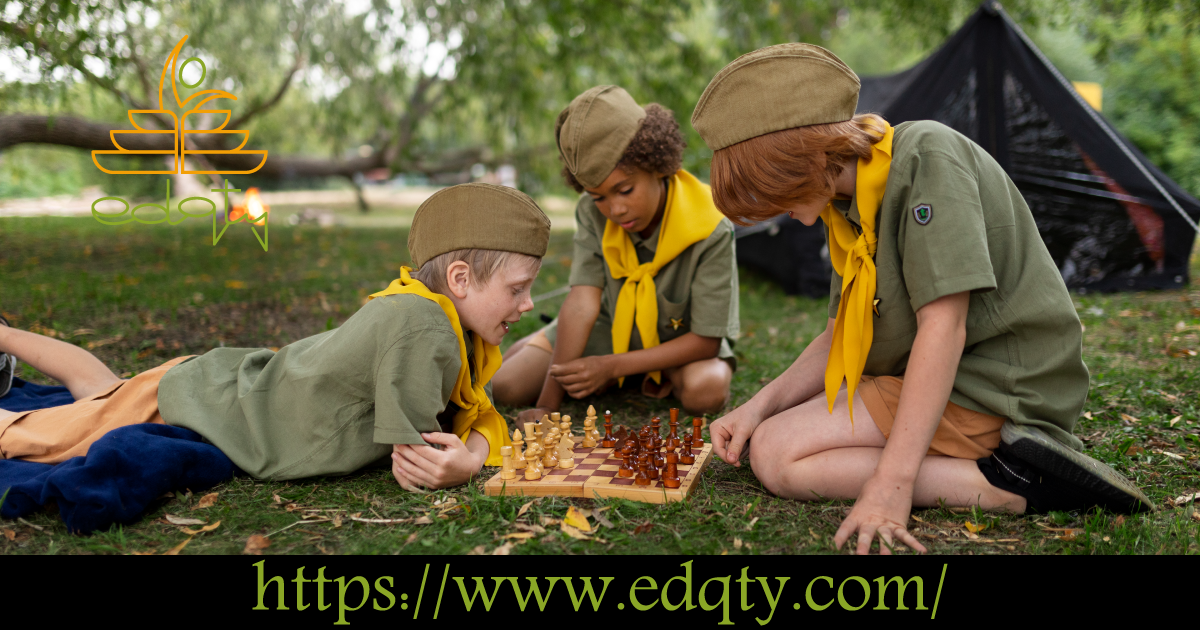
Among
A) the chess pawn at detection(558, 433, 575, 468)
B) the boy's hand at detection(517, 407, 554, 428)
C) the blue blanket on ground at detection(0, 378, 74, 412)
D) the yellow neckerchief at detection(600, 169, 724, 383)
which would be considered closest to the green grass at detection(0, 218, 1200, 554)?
the chess pawn at detection(558, 433, 575, 468)

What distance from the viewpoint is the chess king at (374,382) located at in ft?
7.82

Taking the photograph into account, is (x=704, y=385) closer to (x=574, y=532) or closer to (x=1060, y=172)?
(x=574, y=532)

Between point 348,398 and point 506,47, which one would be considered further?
point 506,47

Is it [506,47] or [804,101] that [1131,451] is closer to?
[804,101]

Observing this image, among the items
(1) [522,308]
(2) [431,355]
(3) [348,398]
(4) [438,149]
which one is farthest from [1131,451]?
(4) [438,149]

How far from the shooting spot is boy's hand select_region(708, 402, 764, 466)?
8.21 ft

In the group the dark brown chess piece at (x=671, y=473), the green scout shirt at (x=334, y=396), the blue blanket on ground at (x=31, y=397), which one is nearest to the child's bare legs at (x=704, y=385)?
the dark brown chess piece at (x=671, y=473)

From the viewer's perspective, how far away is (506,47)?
858 cm

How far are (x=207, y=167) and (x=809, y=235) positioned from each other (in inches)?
287

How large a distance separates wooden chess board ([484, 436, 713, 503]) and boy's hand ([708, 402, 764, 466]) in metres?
0.10

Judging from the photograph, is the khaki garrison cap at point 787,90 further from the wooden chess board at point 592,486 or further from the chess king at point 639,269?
the wooden chess board at point 592,486

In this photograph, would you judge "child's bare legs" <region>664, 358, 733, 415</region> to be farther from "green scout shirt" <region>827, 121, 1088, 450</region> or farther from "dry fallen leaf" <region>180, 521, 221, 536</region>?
"dry fallen leaf" <region>180, 521, 221, 536</region>

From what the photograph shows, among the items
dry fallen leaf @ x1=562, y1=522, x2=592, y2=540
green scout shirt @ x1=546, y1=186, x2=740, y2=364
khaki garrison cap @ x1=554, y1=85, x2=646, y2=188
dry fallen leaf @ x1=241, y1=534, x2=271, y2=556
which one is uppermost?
khaki garrison cap @ x1=554, y1=85, x2=646, y2=188

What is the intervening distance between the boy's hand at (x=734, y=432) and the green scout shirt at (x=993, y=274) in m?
0.59
